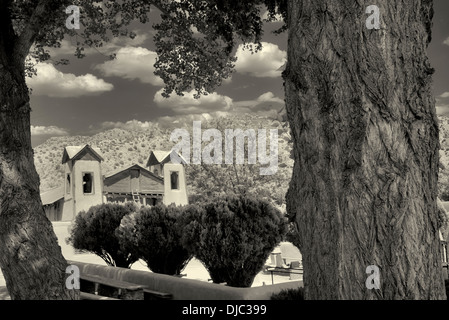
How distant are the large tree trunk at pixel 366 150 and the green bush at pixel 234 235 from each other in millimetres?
6704

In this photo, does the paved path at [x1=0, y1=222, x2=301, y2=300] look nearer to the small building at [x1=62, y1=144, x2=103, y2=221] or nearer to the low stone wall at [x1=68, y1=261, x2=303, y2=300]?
the low stone wall at [x1=68, y1=261, x2=303, y2=300]

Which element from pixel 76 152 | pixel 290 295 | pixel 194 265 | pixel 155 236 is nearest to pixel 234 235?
pixel 155 236

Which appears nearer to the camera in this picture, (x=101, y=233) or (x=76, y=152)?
(x=101, y=233)

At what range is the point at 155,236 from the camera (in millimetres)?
12680

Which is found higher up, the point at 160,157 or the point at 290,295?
the point at 160,157

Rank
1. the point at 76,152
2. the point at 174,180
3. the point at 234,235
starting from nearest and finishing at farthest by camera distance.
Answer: the point at 234,235
the point at 76,152
the point at 174,180

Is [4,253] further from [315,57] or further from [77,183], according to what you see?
[77,183]
